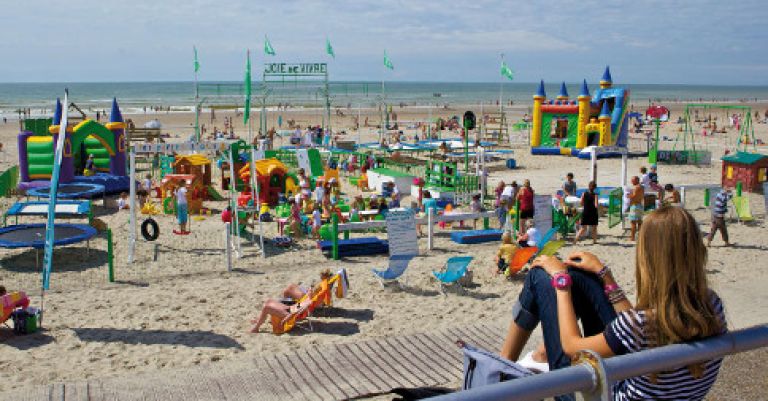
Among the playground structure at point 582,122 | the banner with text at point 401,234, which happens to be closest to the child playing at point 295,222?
the banner with text at point 401,234

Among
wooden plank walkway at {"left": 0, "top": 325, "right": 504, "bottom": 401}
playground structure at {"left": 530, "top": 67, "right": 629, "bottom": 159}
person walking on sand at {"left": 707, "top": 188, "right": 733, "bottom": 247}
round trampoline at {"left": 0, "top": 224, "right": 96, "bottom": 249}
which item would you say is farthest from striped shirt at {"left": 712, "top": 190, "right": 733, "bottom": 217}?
playground structure at {"left": 530, "top": 67, "right": 629, "bottom": 159}

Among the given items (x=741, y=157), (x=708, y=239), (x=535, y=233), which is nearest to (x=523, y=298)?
(x=535, y=233)

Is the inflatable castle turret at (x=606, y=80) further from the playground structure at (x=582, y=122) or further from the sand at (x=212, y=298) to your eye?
the sand at (x=212, y=298)

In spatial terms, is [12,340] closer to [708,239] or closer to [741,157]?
[708,239]

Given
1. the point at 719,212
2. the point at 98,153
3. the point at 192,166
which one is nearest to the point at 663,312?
the point at 719,212

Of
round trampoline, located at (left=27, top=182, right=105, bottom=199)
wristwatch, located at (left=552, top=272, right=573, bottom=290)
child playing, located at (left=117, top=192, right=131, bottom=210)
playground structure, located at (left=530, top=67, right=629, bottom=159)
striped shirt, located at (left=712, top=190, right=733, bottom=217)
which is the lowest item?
child playing, located at (left=117, top=192, right=131, bottom=210)

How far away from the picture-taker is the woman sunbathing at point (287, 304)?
8.72 meters

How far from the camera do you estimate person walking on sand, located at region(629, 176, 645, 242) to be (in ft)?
45.2

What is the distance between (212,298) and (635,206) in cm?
851

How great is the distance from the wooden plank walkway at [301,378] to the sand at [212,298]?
1.32 feet

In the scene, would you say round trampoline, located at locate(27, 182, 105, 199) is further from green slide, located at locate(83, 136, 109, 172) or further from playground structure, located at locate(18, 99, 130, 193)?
green slide, located at locate(83, 136, 109, 172)

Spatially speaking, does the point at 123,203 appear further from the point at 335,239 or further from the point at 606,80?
the point at 606,80

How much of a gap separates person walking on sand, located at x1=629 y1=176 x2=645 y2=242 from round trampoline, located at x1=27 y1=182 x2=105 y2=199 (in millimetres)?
13017

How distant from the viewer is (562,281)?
243 cm
